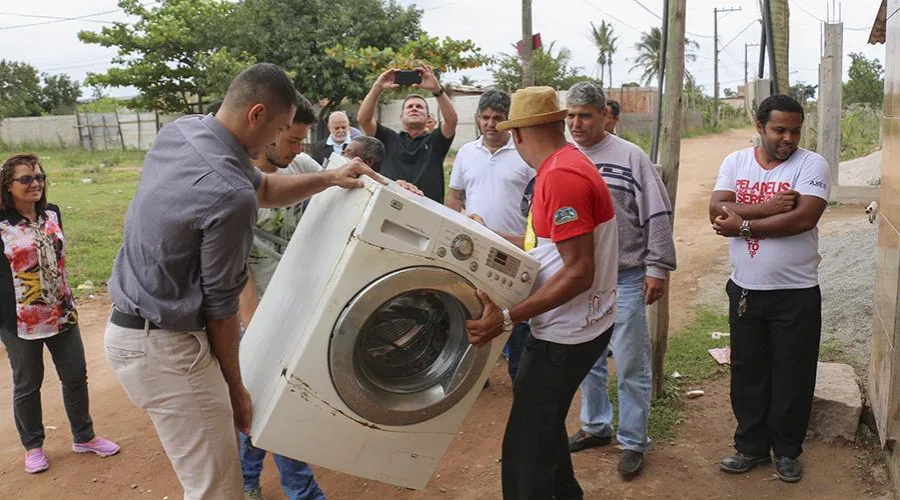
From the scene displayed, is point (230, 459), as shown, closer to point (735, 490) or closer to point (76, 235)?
point (735, 490)

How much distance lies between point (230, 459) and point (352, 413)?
453 millimetres

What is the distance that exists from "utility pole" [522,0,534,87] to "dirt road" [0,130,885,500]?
357 inches

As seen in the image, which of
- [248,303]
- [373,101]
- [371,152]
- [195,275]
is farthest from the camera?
[373,101]

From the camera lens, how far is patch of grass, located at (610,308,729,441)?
173 inches

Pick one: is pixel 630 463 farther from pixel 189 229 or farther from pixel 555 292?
pixel 189 229

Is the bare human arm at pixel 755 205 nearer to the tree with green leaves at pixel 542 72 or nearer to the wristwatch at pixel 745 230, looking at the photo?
the wristwatch at pixel 745 230

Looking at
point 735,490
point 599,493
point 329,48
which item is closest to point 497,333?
point 599,493

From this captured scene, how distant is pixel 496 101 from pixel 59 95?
4155 cm

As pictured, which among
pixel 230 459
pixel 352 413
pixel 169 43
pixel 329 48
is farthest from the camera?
pixel 169 43

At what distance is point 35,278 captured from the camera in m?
4.14

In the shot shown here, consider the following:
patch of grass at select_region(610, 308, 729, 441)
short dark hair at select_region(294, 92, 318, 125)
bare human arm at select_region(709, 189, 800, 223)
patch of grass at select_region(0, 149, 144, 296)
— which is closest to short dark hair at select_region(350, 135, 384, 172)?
short dark hair at select_region(294, 92, 318, 125)

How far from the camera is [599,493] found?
366cm

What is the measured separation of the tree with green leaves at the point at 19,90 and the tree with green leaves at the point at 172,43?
15.9 metres

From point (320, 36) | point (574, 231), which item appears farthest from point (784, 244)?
point (320, 36)
